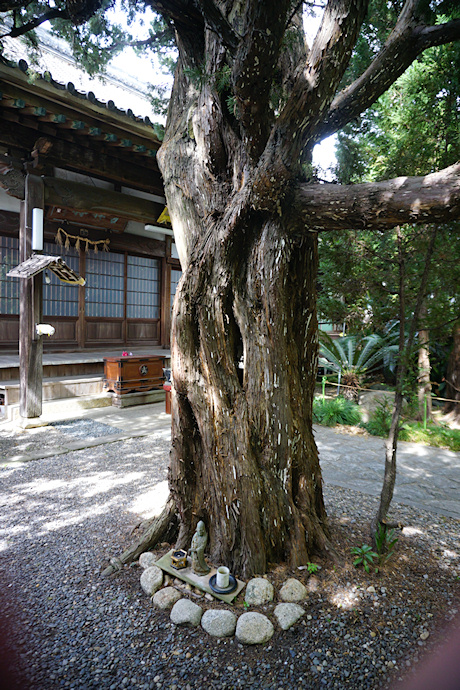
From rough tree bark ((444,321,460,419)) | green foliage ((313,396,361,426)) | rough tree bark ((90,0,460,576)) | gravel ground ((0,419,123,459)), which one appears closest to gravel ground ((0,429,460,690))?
rough tree bark ((90,0,460,576))

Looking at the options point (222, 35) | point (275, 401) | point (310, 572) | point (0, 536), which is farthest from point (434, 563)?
point (222, 35)

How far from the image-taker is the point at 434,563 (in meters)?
2.84

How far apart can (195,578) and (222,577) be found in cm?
20

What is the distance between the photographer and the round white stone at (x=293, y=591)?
2.41 meters

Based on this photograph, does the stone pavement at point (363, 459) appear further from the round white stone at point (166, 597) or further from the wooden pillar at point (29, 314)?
the round white stone at point (166, 597)

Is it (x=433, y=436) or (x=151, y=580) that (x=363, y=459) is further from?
(x=151, y=580)

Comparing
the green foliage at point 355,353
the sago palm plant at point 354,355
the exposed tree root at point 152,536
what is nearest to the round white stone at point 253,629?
the exposed tree root at point 152,536

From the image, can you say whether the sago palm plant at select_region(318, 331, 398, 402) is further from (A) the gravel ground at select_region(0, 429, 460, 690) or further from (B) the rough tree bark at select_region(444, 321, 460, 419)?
(A) the gravel ground at select_region(0, 429, 460, 690)

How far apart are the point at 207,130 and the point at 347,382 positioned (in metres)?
7.28

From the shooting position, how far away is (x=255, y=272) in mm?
2672

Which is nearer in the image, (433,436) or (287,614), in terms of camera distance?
(287,614)

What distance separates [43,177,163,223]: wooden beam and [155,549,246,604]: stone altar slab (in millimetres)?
5854

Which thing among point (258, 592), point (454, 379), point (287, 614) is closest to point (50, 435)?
point (258, 592)

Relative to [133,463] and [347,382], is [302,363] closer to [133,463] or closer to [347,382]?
[133,463]
